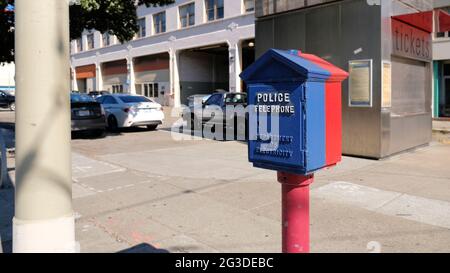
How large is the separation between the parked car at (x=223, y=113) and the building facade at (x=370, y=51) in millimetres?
3799

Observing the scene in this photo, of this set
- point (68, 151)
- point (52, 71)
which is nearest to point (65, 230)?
point (68, 151)

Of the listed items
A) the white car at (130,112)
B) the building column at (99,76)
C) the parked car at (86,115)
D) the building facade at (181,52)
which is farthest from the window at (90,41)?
the parked car at (86,115)

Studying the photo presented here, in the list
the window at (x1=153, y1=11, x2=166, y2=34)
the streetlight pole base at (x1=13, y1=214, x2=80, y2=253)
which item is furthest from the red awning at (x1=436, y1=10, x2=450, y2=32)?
the window at (x1=153, y1=11, x2=166, y2=34)

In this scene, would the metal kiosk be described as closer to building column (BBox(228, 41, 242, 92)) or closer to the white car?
the white car

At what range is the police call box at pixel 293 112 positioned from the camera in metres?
2.71

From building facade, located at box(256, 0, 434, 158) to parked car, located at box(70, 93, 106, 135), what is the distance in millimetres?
6031

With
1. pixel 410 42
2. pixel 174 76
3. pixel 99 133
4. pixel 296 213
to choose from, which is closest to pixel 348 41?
pixel 410 42

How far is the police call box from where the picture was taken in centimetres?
271

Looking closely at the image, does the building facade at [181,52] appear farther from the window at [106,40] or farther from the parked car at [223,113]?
the parked car at [223,113]

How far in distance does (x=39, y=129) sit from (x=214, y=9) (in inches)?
1156

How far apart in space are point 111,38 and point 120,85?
15.3 ft

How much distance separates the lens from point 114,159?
955 cm

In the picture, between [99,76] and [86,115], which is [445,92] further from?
[99,76]

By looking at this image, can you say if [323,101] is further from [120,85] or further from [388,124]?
[120,85]
